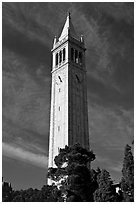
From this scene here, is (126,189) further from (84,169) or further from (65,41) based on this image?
(65,41)

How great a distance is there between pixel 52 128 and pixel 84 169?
19.4 meters

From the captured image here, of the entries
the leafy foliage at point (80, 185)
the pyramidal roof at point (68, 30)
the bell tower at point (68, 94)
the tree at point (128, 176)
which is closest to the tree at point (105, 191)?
the leafy foliage at point (80, 185)

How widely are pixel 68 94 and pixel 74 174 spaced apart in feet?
67.8

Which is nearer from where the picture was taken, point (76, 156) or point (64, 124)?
point (76, 156)

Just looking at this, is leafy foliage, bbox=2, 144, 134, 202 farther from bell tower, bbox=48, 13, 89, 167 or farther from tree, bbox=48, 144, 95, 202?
bell tower, bbox=48, 13, 89, 167

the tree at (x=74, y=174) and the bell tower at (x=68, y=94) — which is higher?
the bell tower at (x=68, y=94)

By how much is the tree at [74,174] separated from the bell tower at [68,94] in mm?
12694

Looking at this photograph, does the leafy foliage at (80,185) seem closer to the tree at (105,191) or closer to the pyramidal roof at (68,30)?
the tree at (105,191)

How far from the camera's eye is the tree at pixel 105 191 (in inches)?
919

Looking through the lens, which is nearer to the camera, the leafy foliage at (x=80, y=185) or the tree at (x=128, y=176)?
the tree at (x=128, y=176)

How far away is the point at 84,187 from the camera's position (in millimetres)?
26453

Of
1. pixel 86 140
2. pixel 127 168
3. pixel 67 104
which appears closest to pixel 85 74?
pixel 67 104

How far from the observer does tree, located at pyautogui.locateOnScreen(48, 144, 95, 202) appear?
26000mm


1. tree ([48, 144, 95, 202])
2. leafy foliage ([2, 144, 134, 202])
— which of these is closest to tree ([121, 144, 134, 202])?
leafy foliage ([2, 144, 134, 202])
